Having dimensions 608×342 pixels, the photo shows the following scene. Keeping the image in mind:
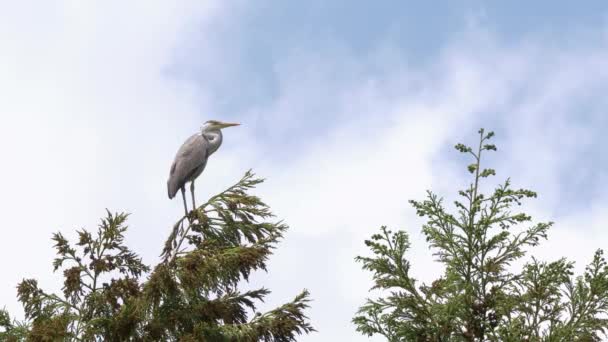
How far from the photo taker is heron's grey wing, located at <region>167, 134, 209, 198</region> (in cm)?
1591

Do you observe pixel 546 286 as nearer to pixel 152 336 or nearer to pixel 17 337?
pixel 152 336

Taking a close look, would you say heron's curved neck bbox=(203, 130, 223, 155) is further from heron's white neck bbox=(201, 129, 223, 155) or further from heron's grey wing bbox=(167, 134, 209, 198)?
heron's grey wing bbox=(167, 134, 209, 198)

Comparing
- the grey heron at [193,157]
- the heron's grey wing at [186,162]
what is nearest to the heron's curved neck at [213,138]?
the grey heron at [193,157]

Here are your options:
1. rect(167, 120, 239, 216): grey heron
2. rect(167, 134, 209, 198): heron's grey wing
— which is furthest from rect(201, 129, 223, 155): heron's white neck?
rect(167, 134, 209, 198): heron's grey wing

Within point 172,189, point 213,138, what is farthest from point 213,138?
point 172,189

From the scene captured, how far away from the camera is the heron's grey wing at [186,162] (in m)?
15.9

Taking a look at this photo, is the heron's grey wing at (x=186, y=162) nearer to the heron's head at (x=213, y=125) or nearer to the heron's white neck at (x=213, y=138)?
the heron's white neck at (x=213, y=138)

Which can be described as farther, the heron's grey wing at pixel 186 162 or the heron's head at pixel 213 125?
the heron's head at pixel 213 125

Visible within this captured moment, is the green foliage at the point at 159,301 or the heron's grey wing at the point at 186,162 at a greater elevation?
the heron's grey wing at the point at 186,162

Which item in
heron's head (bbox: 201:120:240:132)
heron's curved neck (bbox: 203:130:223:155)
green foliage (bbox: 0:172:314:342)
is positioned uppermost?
heron's head (bbox: 201:120:240:132)

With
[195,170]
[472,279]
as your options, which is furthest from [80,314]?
[472,279]

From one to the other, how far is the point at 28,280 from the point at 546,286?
7256 millimetres

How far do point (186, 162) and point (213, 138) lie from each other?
3.70 feet

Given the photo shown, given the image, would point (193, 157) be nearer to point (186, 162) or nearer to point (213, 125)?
point (186, 162)
